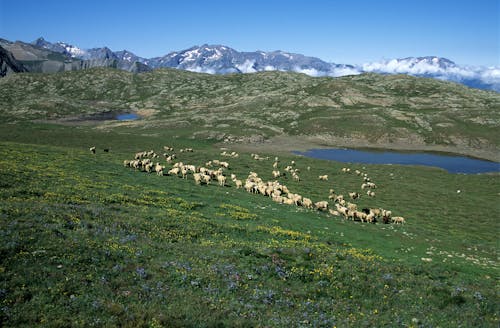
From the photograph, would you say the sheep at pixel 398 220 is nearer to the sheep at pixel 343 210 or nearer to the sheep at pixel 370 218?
the sheep at pixel 370 218

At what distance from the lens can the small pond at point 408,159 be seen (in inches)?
4593

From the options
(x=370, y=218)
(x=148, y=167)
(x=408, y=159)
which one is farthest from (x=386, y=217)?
(x=408, y=159)

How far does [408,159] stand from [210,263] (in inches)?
4921

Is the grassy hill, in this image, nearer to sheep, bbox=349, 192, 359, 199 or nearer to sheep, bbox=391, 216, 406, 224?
sheep, bbox=391, 216, 406, 224

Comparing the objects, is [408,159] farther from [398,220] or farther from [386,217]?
[386,217]

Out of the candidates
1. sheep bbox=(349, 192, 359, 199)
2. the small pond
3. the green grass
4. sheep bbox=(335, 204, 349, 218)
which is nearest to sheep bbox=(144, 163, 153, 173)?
the green grass

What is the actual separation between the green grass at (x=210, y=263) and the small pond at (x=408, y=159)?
3197 inches

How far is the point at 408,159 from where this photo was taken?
5059 inches

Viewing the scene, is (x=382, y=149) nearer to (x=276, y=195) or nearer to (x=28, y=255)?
(x=276, y=195)

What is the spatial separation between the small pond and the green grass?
81203 millimetres

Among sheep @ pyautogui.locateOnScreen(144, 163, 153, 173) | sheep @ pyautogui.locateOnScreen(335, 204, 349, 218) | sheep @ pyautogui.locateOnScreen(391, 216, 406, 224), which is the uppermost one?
sheep @ pyautogui.locateOnScreen(144, 163, 153, 173)

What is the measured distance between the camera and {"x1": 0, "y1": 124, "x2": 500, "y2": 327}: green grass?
15.2m

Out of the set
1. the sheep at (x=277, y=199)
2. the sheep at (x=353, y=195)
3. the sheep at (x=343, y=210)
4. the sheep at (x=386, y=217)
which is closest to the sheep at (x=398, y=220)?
the sheep at (x=386, y=217)

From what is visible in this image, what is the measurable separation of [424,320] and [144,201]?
27506mm
